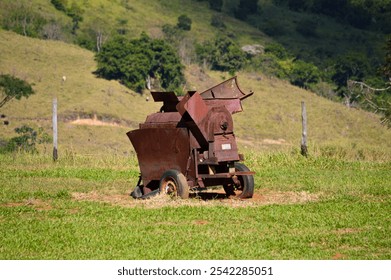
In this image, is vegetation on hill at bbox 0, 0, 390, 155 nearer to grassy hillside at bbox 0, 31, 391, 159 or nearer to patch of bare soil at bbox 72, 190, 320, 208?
grassy hillside at bbox 0, 31, 391, 159

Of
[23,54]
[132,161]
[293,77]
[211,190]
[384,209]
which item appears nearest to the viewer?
[384,209]

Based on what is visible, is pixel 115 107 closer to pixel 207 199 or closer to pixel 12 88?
pixel 12 88

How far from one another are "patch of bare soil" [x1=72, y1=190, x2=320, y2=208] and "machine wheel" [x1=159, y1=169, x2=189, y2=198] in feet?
0.48

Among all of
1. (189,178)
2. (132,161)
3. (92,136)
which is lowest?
(92,136)

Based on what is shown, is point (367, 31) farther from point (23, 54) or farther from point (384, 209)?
point (384, 209)

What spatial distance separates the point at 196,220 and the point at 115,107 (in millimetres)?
61577

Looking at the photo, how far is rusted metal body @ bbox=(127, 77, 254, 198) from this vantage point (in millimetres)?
15438

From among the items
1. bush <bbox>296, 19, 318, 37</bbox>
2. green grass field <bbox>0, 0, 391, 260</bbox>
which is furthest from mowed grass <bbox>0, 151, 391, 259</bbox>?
bush <bbox>296, 19, 318, 37</bbox>

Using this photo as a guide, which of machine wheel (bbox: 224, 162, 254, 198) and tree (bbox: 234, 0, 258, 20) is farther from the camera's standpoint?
tree (bbox: 234, 0, 258, 20)

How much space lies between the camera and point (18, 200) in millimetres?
16094

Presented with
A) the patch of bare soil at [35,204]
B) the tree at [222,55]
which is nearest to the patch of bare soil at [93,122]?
the tree at [222,55]

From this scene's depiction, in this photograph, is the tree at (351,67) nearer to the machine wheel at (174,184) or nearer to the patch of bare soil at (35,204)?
the machine wheel at (174,184)

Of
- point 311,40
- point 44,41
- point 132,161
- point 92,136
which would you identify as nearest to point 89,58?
point 44,41

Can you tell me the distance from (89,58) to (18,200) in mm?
73673
